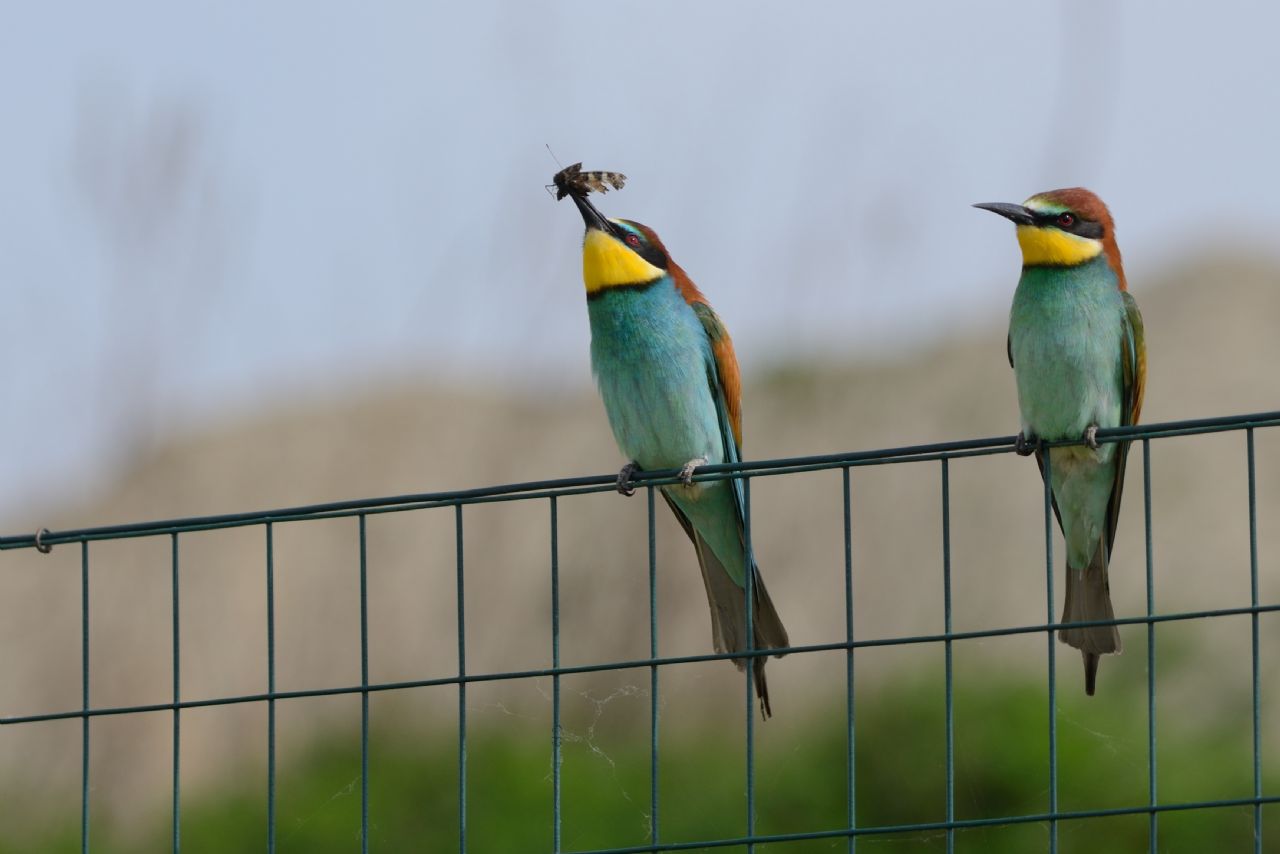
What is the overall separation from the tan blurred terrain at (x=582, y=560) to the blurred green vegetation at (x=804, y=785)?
0.40 m

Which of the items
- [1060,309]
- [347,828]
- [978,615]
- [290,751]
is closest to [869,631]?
[978,615]

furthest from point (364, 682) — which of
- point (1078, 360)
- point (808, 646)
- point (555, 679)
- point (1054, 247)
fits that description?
point (1054, 247)

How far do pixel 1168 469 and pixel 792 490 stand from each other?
2429 mm

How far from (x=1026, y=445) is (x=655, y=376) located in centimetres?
94

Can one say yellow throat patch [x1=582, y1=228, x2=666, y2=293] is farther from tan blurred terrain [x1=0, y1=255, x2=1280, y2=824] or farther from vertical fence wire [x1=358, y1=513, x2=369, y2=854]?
tan blurred terrain [x1=0, y1=255, x2=1280, y2=824]

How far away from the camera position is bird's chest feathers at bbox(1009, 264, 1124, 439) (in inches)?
149

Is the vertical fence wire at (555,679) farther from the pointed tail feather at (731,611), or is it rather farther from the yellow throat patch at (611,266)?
the yellow throat patch at (611,266)

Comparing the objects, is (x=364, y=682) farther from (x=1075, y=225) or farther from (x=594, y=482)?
(x=1075, y=225)

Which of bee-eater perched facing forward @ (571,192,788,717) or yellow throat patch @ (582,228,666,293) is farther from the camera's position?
yellow throat patch @ (582,228,666,293)


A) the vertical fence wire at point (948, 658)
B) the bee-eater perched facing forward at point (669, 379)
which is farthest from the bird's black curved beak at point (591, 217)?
the vertical fence wire at point (948, 658)

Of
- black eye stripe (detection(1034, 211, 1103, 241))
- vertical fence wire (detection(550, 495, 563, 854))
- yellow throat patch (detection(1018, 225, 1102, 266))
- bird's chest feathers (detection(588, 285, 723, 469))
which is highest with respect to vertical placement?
black eye stripe (detection(1034, 211, 1103, 241))

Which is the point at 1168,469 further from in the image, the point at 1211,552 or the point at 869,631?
the point at 869,631

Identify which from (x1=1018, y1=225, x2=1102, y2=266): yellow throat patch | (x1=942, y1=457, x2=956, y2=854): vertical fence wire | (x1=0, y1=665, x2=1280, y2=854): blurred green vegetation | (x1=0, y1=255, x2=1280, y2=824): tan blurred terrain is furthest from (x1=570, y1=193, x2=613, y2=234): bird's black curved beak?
(x1=0, y1=255, x2=1280, y2=824): tan blurred terrain

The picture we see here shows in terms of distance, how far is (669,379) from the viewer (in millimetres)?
4129
